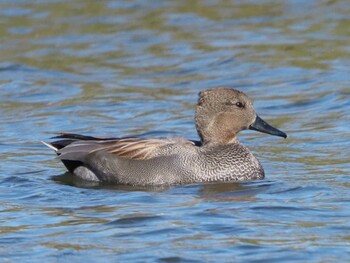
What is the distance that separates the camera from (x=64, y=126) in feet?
46.6

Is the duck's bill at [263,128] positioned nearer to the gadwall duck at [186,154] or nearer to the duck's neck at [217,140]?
the gadwall duck at [186,154]

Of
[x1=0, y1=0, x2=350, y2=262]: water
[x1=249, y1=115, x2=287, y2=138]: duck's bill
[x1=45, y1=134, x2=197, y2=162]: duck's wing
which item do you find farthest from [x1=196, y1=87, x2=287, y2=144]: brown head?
[x1=0, y1=0, x2=350, y2=262]: water

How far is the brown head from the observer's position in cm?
1106

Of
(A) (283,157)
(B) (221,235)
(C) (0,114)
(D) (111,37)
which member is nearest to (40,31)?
(D) (111,37)

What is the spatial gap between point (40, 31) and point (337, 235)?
11.9 metres

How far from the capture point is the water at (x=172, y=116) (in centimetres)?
870

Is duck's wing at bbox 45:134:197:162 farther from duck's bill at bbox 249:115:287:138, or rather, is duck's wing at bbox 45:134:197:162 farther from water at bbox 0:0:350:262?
duck's bill at bbox 249:115:287:138

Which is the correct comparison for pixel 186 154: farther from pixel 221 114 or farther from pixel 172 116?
pixel 172 116

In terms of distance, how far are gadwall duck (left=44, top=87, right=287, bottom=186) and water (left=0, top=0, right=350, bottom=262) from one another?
0.59 ft

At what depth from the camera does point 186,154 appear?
1084 cm

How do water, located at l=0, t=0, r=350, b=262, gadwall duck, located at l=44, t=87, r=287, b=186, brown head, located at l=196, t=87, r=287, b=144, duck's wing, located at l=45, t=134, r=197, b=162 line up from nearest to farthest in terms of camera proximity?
1. water, located at l=0, t=0, r=350, b=262
2. gadwall duck, located at l=44, t=87, r=287, b=186
3. duck's wing, located at l=45, t=134, r=197, b=162
4. brown head, located at l=196, t=87, r=287, b=144

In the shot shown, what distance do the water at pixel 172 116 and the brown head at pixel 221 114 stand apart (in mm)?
576

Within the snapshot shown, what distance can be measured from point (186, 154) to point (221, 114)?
55 centimetres

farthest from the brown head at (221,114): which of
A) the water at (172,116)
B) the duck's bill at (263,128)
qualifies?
the water at (172,116)
